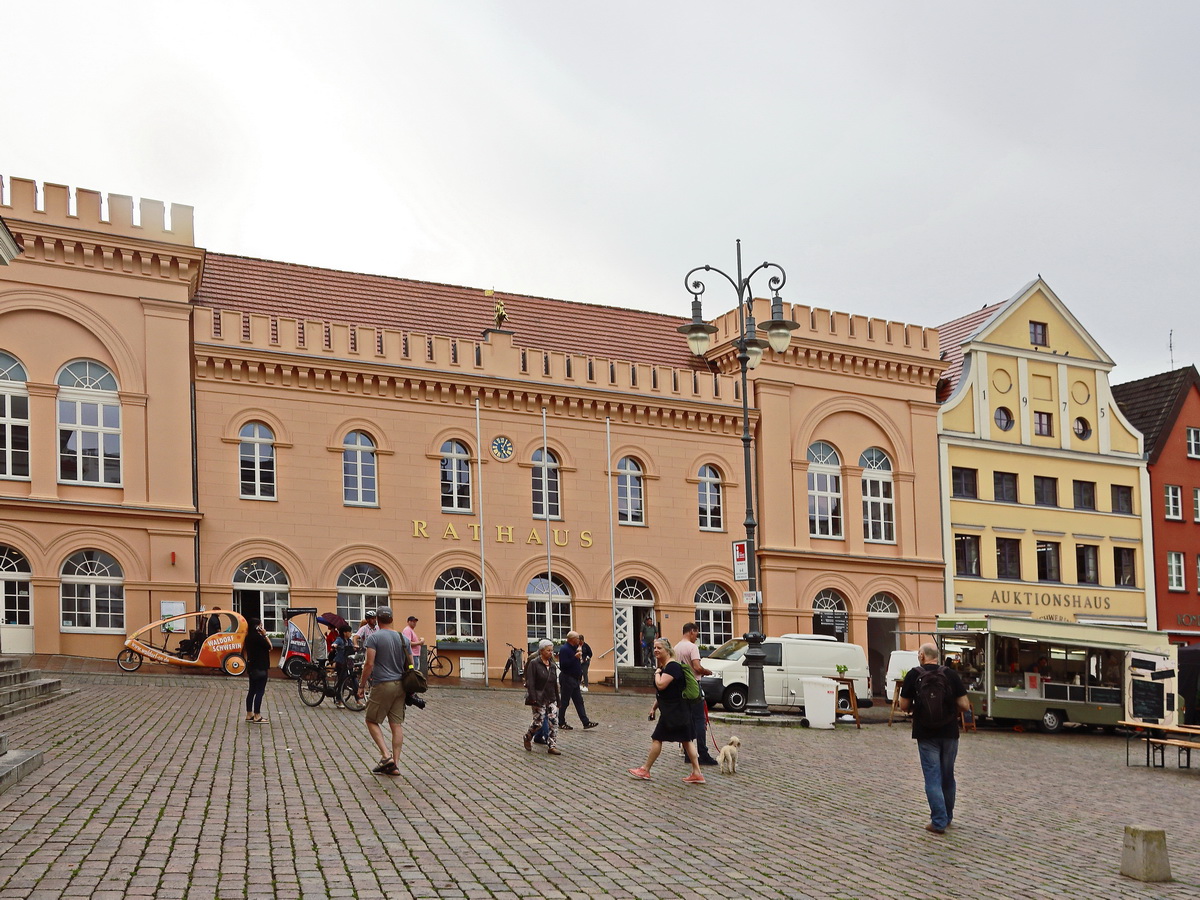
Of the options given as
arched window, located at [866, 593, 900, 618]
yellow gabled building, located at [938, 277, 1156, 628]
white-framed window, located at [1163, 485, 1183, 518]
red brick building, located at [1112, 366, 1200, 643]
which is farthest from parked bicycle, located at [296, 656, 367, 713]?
white-framed window, located at [1163, 485, 1183, 518]

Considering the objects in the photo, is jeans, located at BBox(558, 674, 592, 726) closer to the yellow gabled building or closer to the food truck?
the food truck

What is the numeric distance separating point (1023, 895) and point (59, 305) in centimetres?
2752

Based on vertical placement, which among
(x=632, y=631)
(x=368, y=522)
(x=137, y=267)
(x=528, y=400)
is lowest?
(x=632, y=631)

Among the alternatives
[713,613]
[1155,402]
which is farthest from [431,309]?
[1155,402]

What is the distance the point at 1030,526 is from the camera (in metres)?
45.8

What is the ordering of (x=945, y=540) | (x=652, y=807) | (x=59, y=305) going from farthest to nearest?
(x=945, y=540) < (x=59, y=305) < (x=652, y=807)

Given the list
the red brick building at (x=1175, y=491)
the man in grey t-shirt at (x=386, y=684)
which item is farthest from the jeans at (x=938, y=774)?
the red brick building at (x=1175, y=491)

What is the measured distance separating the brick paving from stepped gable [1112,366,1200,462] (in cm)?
3136

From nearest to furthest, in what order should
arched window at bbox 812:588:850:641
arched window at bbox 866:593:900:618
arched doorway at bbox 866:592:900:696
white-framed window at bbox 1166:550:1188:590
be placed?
arched window at bbox 812:588:850:641
arched window at bbox 866:593:900:618
arched doorway at bbox 866:592:900:696
white-framed window at bbox 1166:550:1188:590

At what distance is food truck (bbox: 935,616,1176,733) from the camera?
3047 centimetres

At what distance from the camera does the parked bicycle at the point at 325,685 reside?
23266 mm

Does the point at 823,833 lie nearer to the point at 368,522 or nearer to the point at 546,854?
the point at 546,854

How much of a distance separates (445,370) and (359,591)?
6270 millimetres

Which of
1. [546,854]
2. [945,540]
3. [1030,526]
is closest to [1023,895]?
[546,854]
